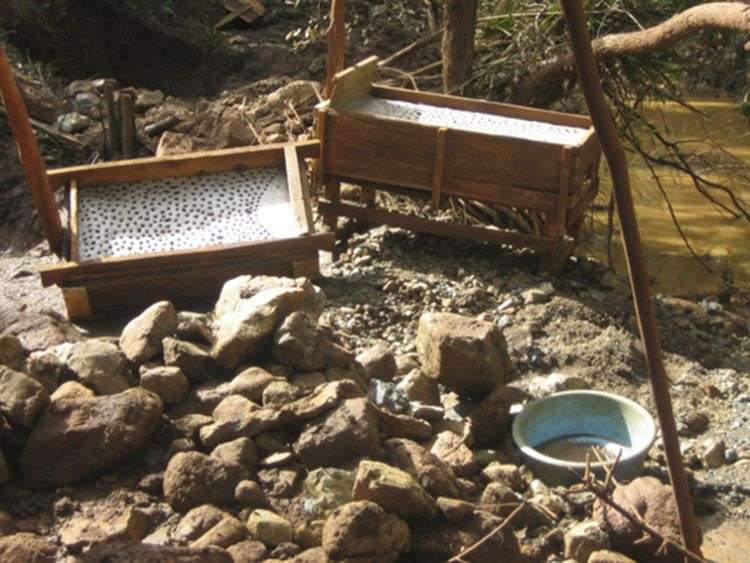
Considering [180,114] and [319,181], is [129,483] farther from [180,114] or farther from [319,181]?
[180,114]

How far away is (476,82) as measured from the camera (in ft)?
27.9

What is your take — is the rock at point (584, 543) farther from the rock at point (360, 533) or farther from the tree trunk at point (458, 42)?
the tree trunk at point (458, 42)

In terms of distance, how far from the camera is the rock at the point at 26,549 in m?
3.07

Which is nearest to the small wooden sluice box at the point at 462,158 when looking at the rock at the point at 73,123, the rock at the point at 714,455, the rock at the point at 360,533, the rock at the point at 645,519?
the rock at the point at 714,455

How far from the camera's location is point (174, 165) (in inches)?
255

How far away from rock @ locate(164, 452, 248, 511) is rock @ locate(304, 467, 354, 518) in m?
0.22

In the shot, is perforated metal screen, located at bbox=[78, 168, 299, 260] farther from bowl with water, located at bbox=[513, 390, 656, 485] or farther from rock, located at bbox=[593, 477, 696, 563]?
rock, located at bbox=[593, 477, 696, 563]

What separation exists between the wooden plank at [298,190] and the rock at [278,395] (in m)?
2.03

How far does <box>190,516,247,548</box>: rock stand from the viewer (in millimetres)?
3357

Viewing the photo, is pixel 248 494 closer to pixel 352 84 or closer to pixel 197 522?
pixel 197 522

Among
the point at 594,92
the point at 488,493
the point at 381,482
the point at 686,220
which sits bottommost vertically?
the point at 686,220

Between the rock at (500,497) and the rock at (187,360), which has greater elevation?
the rock at (187,360)

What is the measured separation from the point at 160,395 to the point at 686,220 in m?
7.38

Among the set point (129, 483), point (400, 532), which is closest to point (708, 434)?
point (400, 532)
